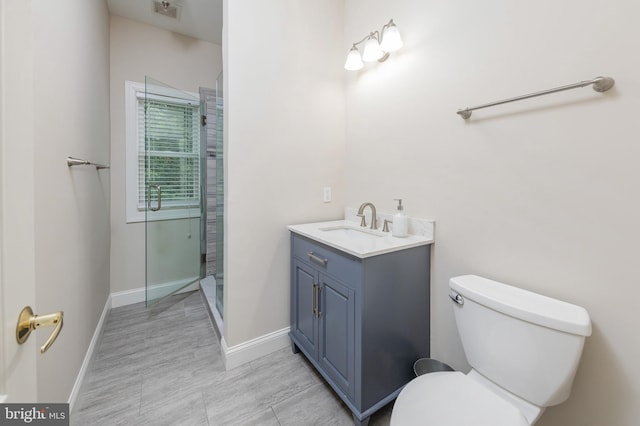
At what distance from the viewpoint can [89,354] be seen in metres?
1.70

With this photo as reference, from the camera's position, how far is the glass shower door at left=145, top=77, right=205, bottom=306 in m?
2.42

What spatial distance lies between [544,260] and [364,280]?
2.45 feet

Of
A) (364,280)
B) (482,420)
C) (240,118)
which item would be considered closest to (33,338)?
(364,280)

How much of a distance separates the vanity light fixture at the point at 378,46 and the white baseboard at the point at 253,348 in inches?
76.1

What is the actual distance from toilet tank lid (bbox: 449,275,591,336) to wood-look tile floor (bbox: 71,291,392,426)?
2.71 feet

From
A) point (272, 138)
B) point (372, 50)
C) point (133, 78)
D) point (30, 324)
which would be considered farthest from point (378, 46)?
point (133, 78)

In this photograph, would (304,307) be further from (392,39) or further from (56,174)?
(392,39)

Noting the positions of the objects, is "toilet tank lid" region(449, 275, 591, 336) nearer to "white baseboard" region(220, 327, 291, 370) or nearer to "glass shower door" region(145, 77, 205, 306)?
"white baseboard" region(220, 327, 291, 370)

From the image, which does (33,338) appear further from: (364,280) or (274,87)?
(274,87)

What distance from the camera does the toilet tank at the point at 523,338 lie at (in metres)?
0.89

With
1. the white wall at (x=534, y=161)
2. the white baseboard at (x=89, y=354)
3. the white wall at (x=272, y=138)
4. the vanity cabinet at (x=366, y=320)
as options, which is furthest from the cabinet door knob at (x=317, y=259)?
the white baseboard at (x=89, y=354)

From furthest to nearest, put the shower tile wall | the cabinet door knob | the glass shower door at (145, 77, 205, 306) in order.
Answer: the shower tile wall, the glass shower door at (145, 77, 205, 306), the cabinet door knob

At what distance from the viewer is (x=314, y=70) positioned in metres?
1.98

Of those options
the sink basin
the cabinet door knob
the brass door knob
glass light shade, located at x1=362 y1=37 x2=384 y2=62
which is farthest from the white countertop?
glass light shade, located at x1=362 y1=37 x2=384 y2=62
